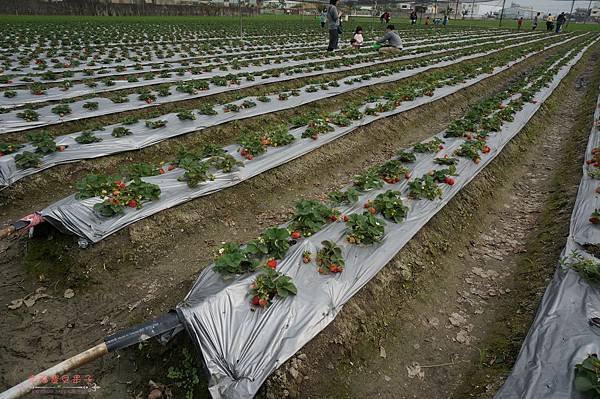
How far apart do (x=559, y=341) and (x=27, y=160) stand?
8.23 meters

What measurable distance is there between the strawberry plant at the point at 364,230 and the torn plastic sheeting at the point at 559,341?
1.89m

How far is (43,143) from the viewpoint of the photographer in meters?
7.22

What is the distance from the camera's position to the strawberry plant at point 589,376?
2785 mm

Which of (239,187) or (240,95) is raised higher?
(240,95)

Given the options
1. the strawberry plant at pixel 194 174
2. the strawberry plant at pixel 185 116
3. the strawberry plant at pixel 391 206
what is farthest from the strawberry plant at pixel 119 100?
the strawberry plant at pixel 391 206

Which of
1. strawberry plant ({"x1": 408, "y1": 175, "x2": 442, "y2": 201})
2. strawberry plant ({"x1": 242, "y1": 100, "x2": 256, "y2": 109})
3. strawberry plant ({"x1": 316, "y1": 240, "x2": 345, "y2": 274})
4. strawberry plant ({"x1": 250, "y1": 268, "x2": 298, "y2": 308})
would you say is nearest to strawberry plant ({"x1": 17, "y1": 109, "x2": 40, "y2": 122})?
strawberry plant ({"x1": 242, "y1": 100, "x2": 256, "y2": 109})

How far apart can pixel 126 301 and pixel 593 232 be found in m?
6.10

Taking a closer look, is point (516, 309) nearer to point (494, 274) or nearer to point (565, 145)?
point (494, 274)

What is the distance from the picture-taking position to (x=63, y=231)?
5.11 m

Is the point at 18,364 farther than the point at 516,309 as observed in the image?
No

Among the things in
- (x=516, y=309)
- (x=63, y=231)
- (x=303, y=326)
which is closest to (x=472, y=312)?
(x=516, y=309)

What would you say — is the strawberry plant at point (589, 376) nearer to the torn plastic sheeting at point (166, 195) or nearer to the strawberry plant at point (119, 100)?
the torn plastic sheeting at point (166, 195)

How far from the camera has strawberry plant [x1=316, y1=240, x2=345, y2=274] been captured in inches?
170

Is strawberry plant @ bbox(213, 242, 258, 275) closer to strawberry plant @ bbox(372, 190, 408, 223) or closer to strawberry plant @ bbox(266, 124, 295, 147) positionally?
strawberry plant @ bbox(372, 190, 408, 223)
